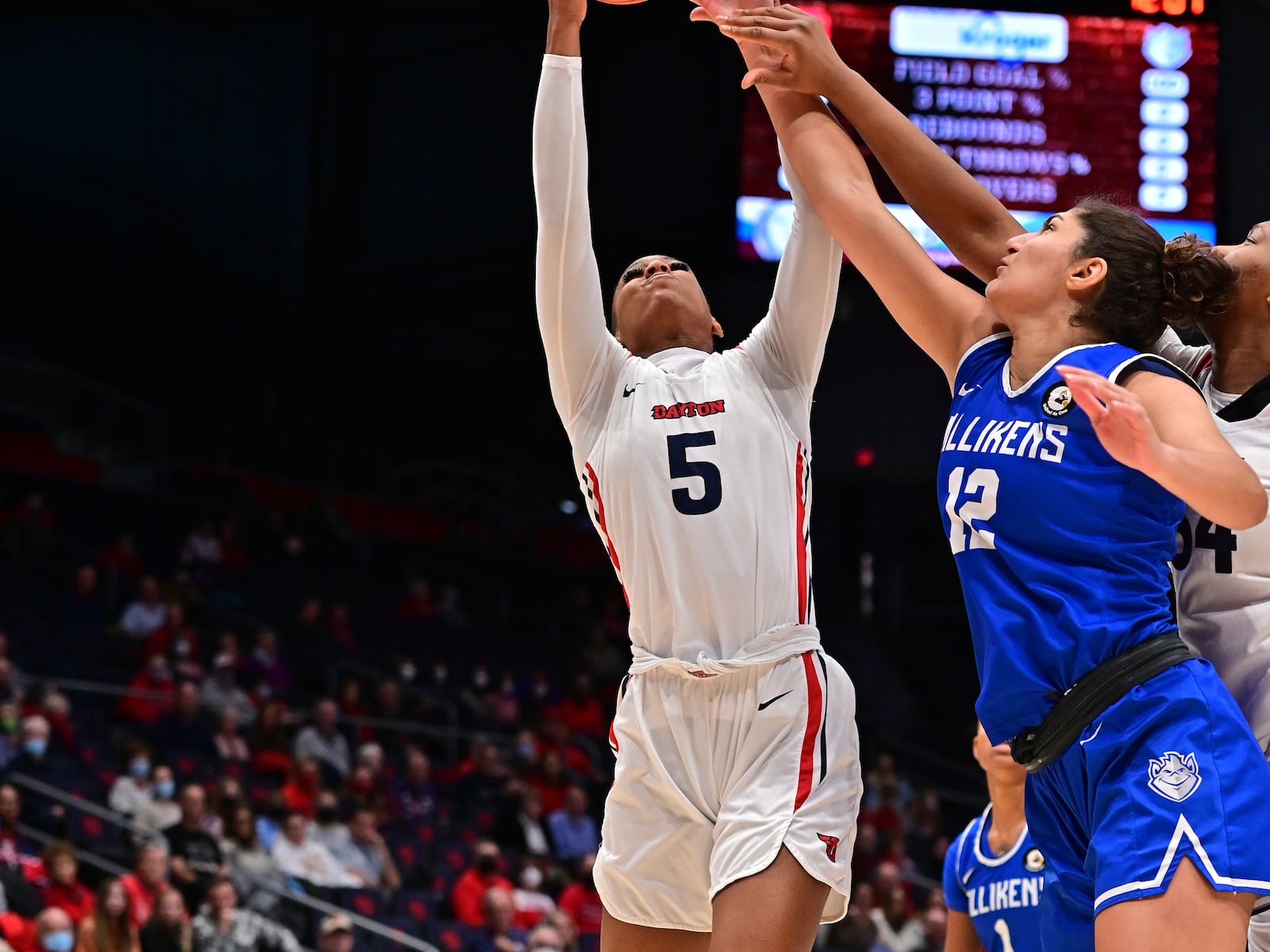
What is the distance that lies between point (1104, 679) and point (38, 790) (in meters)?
9.72

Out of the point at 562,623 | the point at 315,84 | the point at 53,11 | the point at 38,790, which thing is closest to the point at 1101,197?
the point at 38,790

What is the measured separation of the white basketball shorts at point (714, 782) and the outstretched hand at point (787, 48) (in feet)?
4.37

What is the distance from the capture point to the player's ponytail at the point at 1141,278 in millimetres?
2906

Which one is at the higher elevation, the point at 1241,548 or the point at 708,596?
the point at 1241,548

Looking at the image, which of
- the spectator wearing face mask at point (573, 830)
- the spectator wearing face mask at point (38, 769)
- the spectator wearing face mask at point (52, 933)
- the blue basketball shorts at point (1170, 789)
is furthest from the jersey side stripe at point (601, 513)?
the spectator wearing face mask at point (573, 830)

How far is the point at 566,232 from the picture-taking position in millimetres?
3795

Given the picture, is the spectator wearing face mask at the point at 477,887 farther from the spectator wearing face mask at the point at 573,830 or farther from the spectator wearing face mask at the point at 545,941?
the spectator wearing face mask at the point at 573,830

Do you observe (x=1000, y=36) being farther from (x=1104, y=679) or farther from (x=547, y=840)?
(x=1104, y=679)

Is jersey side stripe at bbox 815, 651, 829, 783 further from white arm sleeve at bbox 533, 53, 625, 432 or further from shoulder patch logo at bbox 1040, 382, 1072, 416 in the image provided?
shoulder patch logo at bbox 1040, 382, 1072, 416

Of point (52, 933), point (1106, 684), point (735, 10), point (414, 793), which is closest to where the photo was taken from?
point (1106, 684)

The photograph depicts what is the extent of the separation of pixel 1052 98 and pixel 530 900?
822 centimetres

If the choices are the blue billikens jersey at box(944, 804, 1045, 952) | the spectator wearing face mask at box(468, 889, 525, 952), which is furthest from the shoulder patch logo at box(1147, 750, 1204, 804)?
the spectator wearing face mask at box(468, 889, 525, 952)

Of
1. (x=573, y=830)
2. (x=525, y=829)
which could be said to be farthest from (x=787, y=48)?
A: (x=573, y=830)

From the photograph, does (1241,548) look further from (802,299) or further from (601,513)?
(601,513)
